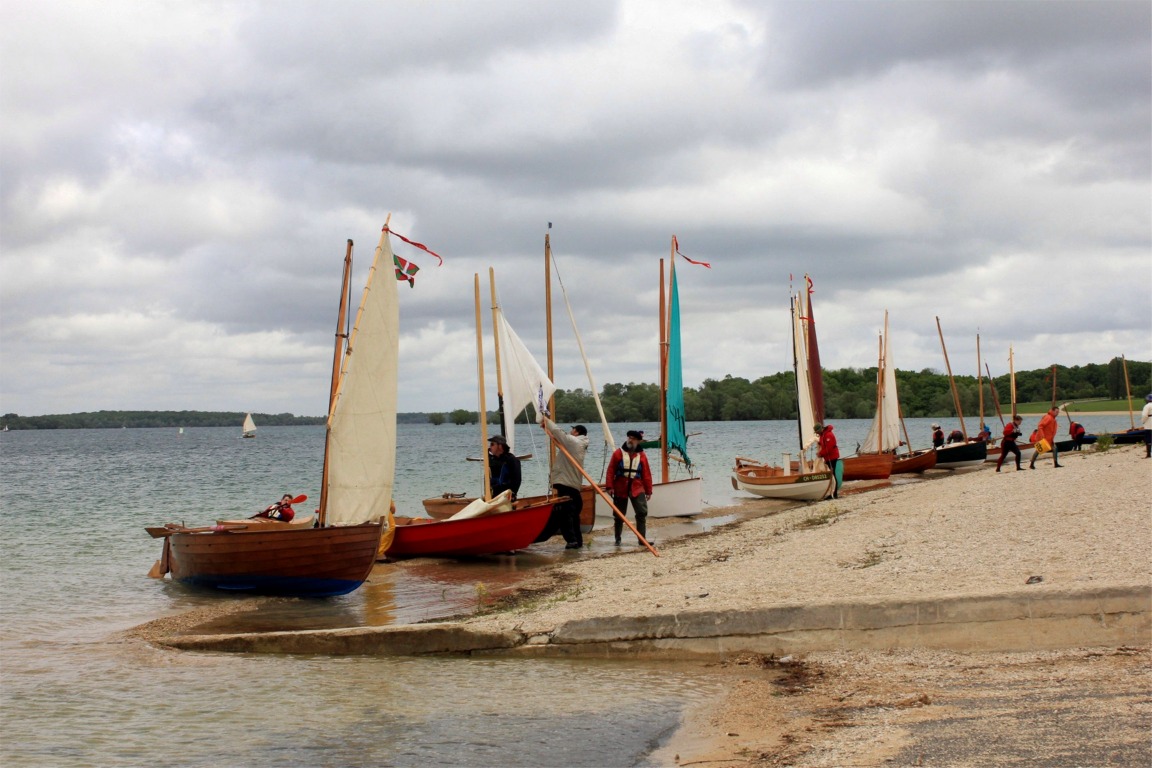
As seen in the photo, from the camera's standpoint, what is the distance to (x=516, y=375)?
1886cm

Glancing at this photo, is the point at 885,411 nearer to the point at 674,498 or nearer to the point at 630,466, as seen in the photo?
the point at 674,498

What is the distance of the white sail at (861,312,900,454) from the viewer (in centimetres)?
3531

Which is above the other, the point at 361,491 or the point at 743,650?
the point at 361,491

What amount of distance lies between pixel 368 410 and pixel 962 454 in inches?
1088

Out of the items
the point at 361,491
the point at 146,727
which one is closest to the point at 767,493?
the point at 361,491

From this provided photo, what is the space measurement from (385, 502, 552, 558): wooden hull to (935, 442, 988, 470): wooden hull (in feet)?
76.6

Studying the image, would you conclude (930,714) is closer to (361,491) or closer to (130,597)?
(361,491)

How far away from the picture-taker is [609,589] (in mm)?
12062

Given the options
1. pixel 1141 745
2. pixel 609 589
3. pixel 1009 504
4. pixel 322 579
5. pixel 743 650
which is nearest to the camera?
pixel 1141 745

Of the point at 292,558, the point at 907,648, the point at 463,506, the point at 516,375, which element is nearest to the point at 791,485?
the point at 463,506

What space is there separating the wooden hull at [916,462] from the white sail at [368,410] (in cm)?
2467

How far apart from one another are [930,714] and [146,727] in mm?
5910

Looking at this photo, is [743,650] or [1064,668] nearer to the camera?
[1064,668]

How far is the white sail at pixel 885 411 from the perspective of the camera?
35.3m
